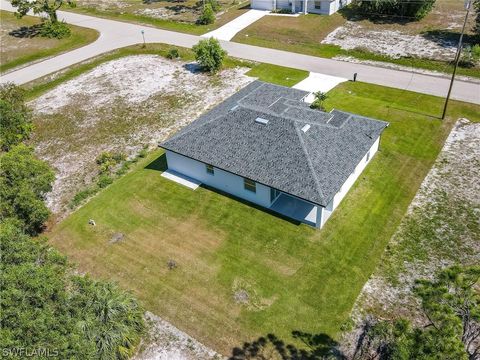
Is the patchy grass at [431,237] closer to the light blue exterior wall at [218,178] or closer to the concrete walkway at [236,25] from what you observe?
the light blue exterior wall at [218,178]

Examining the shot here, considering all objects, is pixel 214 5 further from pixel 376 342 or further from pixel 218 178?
pixel 376 342

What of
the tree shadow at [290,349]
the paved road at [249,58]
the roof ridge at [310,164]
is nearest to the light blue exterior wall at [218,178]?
the roof ridge at [310,164]

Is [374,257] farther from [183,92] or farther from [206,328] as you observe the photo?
[183,92]

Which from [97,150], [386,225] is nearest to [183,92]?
[97,150]

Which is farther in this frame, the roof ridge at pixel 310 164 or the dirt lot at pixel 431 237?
the roof ridge at pixel 310 164

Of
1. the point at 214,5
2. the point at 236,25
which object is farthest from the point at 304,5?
the point at 214,5
